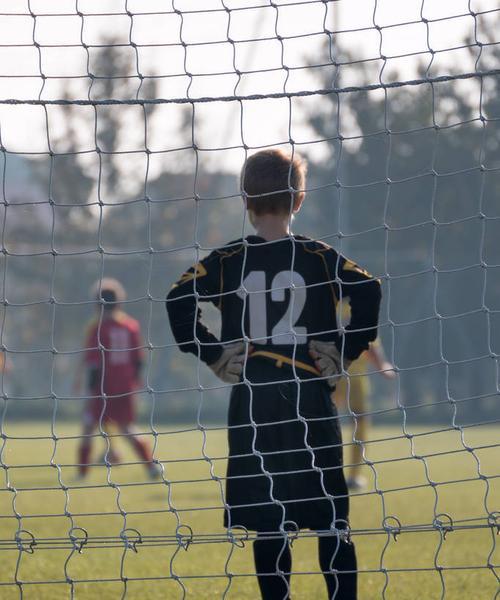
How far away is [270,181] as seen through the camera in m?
4.07

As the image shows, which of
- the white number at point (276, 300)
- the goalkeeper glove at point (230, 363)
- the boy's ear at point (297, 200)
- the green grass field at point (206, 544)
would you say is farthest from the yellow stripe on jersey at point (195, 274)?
the green grass field at point (206, 544)

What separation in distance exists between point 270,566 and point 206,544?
2.60 metres

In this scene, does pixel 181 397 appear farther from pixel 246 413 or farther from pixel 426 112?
pixel 246 413

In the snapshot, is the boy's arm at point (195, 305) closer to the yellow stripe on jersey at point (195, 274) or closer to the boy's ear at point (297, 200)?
the yellow stripe on jersey at point (195, 274)

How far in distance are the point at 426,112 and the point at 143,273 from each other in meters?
11.9

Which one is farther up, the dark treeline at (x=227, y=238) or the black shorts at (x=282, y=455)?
the black shorts at (x=282, y=455)

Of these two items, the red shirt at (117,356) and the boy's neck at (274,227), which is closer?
the boy's neck at (274,227)

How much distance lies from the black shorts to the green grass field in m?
0.15

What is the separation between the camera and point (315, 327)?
4070 millimetres

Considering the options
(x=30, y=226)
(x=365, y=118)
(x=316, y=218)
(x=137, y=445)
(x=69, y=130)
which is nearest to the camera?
(x=137, y=445)

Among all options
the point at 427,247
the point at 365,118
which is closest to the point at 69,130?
the point at 365,118

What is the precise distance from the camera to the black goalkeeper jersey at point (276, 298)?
4012 millimetres

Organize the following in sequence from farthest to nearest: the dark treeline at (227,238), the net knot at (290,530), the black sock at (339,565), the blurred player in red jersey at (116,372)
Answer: the dark treeline at (227,238)
the blurred player in red jersey at (116,372)
the black sock at (339,565)
the net knot at (290,530)

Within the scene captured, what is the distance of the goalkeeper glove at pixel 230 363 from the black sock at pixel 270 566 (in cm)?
56
